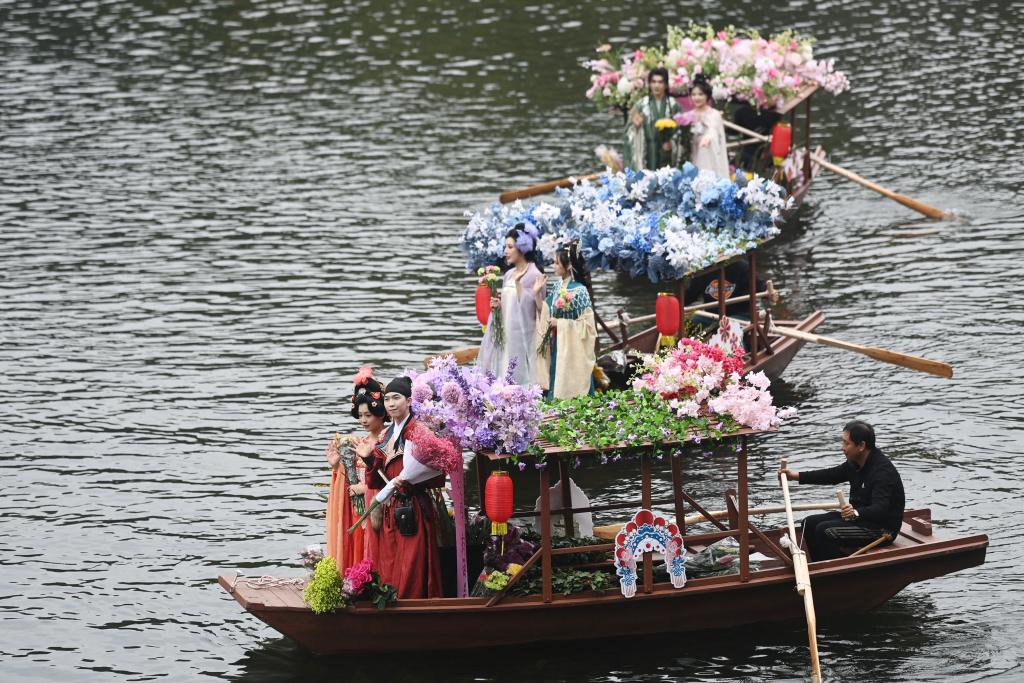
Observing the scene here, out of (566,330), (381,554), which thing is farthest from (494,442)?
(566,330)

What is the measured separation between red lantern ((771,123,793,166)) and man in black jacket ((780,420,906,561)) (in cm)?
1392

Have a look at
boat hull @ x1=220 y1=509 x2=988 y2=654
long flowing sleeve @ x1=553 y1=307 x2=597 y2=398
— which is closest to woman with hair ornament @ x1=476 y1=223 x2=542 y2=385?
long flowing sleeve @ x1=553 y1=307 x2=597 y2=398

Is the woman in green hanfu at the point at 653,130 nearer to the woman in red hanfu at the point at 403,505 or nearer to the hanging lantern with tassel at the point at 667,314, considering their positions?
the hanging lantern with tassel at the point at 667,314

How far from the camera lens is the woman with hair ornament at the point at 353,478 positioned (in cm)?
1522

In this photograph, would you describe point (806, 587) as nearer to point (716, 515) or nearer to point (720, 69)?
point (716, 515)

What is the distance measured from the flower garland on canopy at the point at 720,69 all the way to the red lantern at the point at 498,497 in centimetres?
1454

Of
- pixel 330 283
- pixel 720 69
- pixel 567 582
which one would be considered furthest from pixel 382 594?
pixel 720 69

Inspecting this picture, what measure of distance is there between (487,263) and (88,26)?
30704 millimetres

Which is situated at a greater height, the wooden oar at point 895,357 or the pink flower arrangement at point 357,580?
the pink flower arrangement at point 357,580

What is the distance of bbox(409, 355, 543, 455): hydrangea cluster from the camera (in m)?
14.5

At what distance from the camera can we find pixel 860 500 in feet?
52.4

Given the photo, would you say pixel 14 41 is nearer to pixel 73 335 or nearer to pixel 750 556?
pixel 73 335

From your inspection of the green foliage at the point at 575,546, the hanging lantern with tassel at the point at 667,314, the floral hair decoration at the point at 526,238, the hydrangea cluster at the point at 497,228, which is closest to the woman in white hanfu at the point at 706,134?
the hanging lantern with tassel at the point at 667,314

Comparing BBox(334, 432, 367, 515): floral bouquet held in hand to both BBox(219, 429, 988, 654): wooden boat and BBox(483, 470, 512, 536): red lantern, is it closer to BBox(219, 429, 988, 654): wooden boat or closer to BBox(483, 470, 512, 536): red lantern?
BBox(219, 429, 988, 654): wooden boat
